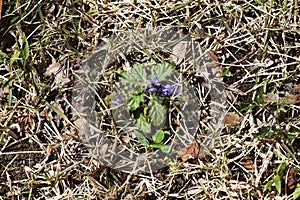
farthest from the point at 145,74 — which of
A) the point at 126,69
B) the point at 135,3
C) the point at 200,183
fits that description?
the point at 200,183

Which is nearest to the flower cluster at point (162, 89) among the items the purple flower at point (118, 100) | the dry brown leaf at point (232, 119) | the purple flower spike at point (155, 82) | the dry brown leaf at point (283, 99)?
the purple flower spike at point (155, 82)

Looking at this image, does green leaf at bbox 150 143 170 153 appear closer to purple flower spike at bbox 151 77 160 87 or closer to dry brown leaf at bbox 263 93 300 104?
purple flower spike at bbox 151 77 160 87

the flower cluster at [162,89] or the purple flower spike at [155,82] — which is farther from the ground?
the purple flower spike at [155,82]

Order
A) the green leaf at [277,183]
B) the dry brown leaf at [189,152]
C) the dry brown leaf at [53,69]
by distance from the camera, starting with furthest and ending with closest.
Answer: the dry brown leaf at [53,69] < the dry brown leaf at [189,152] < the green leaf at [277,183]

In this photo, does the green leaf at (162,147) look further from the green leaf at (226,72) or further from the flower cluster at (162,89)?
the green leaf at (226,72)

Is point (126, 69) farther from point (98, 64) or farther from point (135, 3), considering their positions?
point (135, 3)

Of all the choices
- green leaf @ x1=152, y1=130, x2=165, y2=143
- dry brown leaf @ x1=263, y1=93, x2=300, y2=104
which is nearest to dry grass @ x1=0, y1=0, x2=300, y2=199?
dry brown leaf @ x1=263, y1=93, x2=300, y2=104

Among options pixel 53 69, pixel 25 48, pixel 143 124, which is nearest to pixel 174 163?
pixel 143 124
